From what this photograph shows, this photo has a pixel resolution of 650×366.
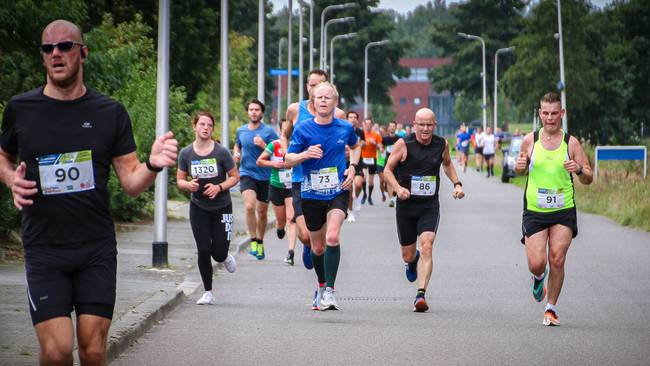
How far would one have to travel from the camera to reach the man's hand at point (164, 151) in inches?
239

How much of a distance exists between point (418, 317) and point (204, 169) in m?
2.65

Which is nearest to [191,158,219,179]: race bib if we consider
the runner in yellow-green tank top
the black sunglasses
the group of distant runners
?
the group of distant runners

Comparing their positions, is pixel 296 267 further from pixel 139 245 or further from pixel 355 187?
pixel 355 187

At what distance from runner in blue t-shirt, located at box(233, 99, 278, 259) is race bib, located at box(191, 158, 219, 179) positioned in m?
3.99

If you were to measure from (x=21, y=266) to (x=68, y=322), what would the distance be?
8.48 metres

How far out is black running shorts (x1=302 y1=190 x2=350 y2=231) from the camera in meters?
12.1

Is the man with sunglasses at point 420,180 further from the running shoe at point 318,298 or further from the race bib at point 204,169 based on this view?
the race bib at point 204,169

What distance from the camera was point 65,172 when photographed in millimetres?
6297

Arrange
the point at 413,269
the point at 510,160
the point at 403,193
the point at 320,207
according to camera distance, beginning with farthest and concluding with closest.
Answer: the point at 510,160 < the point at 413,269 < the point at 403,193 < the point at 320,207

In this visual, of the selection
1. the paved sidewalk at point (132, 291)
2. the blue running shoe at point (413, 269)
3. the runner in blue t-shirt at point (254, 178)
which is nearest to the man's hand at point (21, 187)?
the paved sidewalk at point (132, 291)

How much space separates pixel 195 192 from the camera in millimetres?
12898

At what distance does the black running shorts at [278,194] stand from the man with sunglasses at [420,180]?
165 inches

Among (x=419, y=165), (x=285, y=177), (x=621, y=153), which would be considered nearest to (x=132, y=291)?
(x=419, y=165)

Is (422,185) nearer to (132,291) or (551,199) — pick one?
(551,199)
